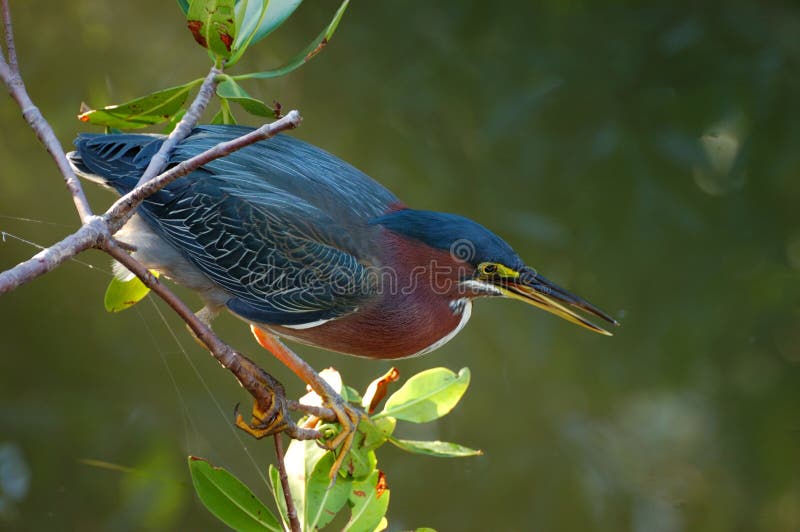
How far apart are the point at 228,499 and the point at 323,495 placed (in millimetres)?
133

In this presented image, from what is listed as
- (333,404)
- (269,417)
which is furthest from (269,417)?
(333,404)

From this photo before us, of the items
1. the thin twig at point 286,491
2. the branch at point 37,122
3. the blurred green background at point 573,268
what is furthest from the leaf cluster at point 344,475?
the blurred green background at point 573,268

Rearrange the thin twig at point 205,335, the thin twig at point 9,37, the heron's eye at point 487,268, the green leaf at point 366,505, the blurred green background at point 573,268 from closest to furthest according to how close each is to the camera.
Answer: the thin twig at point 205,335
the thin twig at point 9,37
the green leaf at point 366,505
the heron's eye at point 487,268
the blurred green background at point 573,268

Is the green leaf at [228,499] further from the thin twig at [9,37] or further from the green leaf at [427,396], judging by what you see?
the thin twig at [9,37]

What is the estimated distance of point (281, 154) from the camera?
4.00ft

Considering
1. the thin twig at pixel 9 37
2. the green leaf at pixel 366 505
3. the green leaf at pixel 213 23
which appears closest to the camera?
the thin twig at pixel 9 37

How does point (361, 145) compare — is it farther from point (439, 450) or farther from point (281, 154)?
point (439, 450)

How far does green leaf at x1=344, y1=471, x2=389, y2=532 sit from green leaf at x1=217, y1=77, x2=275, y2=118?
0.53 m

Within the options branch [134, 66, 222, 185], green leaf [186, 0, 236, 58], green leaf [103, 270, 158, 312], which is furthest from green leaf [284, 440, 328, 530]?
green leaf [186, 0, 236, 58]

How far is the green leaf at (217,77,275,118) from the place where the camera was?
93cm

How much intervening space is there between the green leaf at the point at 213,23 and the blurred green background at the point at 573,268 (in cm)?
108

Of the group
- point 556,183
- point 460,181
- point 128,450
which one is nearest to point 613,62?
point 556,183

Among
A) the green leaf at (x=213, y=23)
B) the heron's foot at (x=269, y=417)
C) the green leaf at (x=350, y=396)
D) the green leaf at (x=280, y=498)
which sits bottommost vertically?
the green leaf at (x=280, y=498)

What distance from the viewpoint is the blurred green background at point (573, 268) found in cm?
200
